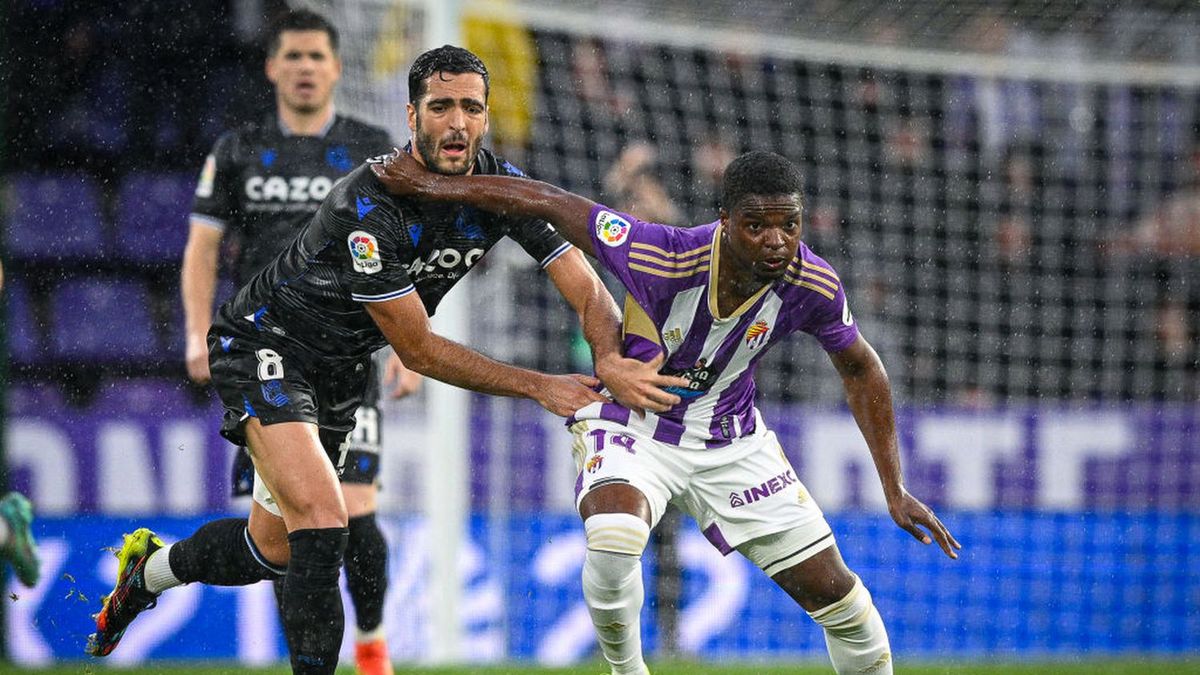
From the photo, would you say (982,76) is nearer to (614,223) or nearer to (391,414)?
(391,414)

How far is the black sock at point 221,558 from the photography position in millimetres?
5336

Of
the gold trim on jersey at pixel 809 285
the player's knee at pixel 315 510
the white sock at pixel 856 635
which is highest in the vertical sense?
the gold trim on jersey at pixel 809 285

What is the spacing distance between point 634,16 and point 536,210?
5.51 metres

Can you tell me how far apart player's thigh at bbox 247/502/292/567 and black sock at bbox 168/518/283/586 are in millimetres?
25

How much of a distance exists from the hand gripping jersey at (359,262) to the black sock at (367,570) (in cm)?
108

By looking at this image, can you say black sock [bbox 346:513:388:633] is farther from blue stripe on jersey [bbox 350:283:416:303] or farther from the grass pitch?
blue stripe on jersey [bbox 350:283:416:303]

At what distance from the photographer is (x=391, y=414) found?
9617mm

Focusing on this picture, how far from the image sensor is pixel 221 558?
5.37 m

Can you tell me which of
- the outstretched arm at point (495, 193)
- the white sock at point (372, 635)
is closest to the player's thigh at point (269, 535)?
the white sock at point (372, 635)

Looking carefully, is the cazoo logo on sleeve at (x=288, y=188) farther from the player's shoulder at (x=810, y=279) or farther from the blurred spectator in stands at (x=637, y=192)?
the blurred spectator in stands at (x=637, y=192)

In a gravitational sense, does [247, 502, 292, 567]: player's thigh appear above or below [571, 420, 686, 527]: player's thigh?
below

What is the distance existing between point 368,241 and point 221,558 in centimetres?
139

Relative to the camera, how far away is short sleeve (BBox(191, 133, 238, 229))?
6297 mm

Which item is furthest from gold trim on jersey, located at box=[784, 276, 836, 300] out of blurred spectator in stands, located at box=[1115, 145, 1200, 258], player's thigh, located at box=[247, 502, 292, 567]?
blurred spectator in stands, located at box=[1115, 145, 1200, 258]
